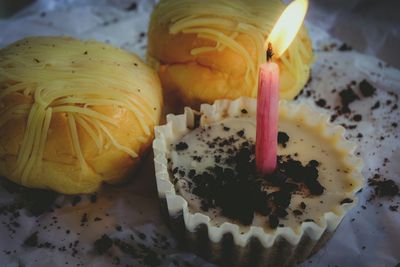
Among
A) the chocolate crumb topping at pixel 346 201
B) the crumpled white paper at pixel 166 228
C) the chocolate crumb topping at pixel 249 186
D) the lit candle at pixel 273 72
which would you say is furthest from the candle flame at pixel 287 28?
the crumpled white paper at pixel 166 228

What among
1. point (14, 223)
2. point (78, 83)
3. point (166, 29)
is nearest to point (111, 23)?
point (166, 29)

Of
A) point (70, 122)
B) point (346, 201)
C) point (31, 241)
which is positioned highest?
point (346, 201)

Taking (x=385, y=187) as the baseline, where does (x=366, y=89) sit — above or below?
above

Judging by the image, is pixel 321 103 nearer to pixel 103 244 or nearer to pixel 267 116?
pixel 267 116

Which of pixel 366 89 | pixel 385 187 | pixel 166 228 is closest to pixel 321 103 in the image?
pixel 366 89

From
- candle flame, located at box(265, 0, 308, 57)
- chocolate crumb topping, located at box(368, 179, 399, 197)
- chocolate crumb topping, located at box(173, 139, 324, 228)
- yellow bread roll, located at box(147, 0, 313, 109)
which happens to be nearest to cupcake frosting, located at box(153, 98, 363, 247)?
chocolate crumb topping, located at box(173, 139, 324, 228)

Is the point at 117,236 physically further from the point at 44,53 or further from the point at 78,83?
the point at 44,53

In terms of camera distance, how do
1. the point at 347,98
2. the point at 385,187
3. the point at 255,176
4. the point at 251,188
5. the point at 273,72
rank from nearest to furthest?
the point at 273,72 < the point at 251,188 < the point at 255,176 < the point at 385,187 < the point at 347,98
